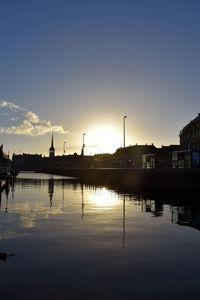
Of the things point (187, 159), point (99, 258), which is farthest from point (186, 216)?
point (187, 159)

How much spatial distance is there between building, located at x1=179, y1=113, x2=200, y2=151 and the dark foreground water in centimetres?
6436

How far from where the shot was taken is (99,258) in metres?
11.1

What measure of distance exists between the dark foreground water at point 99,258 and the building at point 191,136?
211 feet

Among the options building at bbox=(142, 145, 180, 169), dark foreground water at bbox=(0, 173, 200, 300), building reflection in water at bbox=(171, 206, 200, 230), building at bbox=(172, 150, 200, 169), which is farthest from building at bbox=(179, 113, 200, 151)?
dark foreground water at bbox=(0, 173, 200, 300)

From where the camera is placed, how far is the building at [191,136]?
262 feet

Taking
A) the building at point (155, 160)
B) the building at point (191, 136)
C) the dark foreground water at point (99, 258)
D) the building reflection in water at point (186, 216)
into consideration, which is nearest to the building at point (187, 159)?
the building at point (155, 160)

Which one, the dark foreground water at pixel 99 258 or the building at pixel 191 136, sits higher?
the building at pixel 191 136

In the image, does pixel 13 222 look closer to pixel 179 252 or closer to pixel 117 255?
pixel 117 255

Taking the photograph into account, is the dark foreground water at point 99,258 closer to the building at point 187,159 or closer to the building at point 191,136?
the building at point 187,159

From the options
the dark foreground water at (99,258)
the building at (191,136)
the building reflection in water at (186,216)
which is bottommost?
the building reflection in water at (186,216)

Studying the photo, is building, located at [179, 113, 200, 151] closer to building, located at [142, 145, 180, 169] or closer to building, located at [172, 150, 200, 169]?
building, located at [142, 145, 180, 169]

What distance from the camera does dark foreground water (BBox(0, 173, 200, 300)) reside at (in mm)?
8234

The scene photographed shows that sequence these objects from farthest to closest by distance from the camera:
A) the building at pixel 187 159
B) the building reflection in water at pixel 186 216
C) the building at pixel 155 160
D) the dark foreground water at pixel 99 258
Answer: the building at pixel 155 160 < the building at pixel 187 159 < the building reflection in water at pixel 186 216 < the dark foreground water at pixel 99 258

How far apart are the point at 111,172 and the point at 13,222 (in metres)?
62.7
